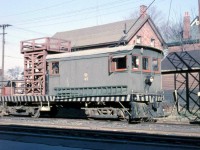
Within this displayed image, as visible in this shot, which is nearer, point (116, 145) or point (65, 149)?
point (65, 149)

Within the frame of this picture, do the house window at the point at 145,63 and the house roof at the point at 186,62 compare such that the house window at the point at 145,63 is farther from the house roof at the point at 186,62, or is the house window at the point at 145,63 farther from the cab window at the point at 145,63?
the house roof at the point at 186,62

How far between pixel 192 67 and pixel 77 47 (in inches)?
652

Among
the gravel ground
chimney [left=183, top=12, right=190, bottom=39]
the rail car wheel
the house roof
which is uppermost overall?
chimney [left=183, top=12, right=190, bottom=39]

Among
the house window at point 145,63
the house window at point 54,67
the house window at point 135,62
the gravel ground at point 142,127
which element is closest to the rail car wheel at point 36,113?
the house window at point 54,67

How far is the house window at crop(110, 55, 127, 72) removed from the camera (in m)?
18.0

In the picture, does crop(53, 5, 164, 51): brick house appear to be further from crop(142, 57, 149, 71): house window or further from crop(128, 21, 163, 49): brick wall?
crop(142, 57, 149, 71): house window

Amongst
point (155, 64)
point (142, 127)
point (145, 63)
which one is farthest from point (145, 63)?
point (142, 127)

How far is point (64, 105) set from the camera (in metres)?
21.3

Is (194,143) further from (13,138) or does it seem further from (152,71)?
(152,71)

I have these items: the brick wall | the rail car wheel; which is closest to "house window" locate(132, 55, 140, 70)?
the rail car wheel

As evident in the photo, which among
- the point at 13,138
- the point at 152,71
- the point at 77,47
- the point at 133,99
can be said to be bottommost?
the point at 13,138

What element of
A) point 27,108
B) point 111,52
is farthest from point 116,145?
point 27,108

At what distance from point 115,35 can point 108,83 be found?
20.2m

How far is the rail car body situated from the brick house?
15.3 m
